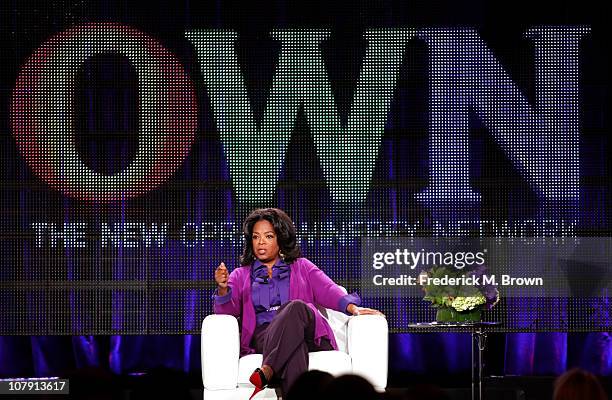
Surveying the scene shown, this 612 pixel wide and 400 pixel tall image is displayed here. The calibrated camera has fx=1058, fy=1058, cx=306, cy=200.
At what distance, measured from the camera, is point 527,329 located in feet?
21.7

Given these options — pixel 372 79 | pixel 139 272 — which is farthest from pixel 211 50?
pixel 139 272

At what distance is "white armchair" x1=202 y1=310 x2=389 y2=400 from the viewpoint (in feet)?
17.9

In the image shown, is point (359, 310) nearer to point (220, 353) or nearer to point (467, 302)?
point (467, 302)

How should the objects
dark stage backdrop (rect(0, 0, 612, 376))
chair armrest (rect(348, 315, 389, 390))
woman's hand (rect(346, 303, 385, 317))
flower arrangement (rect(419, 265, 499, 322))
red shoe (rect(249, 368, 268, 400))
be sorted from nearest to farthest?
red shoe (rect(249, 368, 268, 400)) → chair armrest (rect(348, 315, 389, 390)) → woman's hand (rect(346, 303, 385, 317)) → flower arrangement (rect(419, 265, 499, 322)) → dark stage backdrop (rect(0, 0, 612, 376))

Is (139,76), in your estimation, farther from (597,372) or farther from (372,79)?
(597,372)

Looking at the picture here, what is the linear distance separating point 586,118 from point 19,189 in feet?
11.8

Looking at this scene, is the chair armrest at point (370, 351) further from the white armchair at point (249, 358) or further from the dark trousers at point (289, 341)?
the dark trousers at point (289, 341)

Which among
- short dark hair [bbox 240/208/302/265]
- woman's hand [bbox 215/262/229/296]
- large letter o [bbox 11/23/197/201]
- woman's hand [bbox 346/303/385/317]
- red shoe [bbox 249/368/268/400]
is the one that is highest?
large letter o [bbox 11/23/197/201]

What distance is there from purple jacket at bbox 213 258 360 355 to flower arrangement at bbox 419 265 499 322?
1.63ft

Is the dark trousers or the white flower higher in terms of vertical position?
the white flower

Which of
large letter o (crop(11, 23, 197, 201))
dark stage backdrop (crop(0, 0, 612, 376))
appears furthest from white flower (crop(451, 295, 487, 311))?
large letter o (crop(11, 23, 197, 201))

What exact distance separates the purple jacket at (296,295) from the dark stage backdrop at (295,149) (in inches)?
22.5

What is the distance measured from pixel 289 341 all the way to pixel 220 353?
1.32 feet

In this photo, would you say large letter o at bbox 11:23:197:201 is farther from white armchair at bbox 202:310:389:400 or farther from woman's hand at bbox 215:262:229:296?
white armchair at bbox 202:310:389:400
